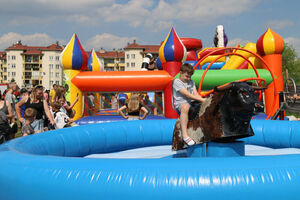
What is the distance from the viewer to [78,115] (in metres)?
7.50

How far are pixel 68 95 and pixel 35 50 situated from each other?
199 ft

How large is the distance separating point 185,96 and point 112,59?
202 feet

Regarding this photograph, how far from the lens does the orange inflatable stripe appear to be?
7383mm

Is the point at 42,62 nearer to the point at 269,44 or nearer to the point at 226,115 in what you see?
the point at 269,44

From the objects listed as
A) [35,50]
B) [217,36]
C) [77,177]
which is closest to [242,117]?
[77,177]

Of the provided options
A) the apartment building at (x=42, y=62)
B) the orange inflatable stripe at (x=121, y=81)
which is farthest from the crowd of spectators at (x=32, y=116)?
the apartment building at (x=42, y=62)

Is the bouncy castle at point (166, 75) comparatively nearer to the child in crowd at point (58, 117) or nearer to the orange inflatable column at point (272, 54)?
the orange inflatable column at point (272, 54)

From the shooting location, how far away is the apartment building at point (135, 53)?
57.4 m

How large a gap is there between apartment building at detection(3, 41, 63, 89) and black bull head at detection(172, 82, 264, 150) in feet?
200

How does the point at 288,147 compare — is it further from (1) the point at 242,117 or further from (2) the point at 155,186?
(2) the point at 155,186

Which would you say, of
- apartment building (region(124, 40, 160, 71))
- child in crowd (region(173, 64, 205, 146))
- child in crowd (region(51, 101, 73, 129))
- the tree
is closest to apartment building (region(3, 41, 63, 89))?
apartment building (region(124, 40, 160, 71))

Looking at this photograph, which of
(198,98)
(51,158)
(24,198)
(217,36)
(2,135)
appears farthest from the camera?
(217,36)

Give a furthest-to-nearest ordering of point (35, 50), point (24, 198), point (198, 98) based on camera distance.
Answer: point (35, 50)
point (198, 98)
point (24, 198)

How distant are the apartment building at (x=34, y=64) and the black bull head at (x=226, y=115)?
61.0 meters
